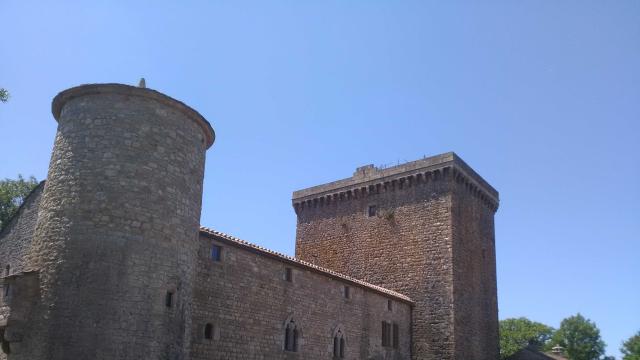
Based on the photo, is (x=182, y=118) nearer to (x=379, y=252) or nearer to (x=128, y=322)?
(x=128, y=322)

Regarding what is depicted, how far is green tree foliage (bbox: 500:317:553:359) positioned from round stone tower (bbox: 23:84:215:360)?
4948 centimetres

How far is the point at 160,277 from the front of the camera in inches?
539

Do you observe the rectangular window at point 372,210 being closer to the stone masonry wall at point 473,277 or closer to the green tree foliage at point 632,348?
the stone masonry wall at point 473,277

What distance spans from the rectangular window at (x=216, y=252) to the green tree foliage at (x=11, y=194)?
21007 millimetres

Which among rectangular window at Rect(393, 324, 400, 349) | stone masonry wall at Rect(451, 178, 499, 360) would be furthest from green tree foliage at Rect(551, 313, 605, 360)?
rectangular window at Rect(393, 324, 400, 349)

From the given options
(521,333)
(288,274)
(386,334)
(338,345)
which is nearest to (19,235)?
(288,274)

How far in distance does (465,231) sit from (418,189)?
10.6ft

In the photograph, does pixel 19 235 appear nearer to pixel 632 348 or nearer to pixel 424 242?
pixel 424 242

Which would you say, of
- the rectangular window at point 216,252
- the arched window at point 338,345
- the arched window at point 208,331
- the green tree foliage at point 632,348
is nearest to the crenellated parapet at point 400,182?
the arched window at point 338,345

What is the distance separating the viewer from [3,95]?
1717 cm

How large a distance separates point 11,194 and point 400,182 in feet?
77.7

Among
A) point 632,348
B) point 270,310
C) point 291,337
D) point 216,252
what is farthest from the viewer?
point 632,348

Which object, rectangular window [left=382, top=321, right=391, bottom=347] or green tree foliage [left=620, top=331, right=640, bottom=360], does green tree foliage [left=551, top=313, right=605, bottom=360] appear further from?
rectangular window [left=382, top=321, right=391, bottom=347]

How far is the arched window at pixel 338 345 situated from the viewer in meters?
21.1
